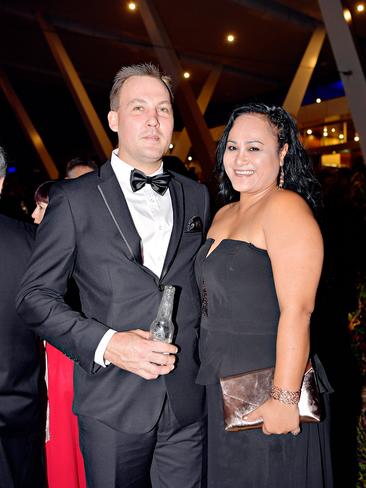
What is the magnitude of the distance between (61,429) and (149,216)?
4.24 ft

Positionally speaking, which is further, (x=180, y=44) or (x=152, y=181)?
(x=180, y=44)

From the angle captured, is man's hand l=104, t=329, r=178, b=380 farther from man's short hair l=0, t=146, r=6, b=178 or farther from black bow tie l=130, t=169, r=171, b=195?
man's short hair l=0, t=146, r=6, b=178

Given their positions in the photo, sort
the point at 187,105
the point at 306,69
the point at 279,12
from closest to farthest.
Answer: the point at 279,12 < the point at 187,105 < the point at 306,69

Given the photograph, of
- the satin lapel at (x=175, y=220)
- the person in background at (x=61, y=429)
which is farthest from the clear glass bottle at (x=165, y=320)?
the person in background at (x=61, y=429)

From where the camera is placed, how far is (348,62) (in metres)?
6.64

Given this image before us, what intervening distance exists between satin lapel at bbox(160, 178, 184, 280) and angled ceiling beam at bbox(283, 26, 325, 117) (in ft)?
29.4

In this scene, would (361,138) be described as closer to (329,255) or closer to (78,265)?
(329,255)

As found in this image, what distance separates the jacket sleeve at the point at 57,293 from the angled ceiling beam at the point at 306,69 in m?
9.45

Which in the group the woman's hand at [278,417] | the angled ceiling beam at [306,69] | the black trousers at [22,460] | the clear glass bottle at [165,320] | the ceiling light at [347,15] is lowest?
the black trousers at [22,460]

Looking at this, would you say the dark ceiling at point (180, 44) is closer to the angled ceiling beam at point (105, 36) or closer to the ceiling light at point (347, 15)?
the angled ceiling beam at point (105, 36)

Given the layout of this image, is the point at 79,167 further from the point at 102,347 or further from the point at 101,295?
the point at 102,347

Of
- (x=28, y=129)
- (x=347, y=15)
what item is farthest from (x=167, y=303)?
(x=28, y=129)

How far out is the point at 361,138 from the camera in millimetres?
6516

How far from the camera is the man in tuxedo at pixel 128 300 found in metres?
1.86
